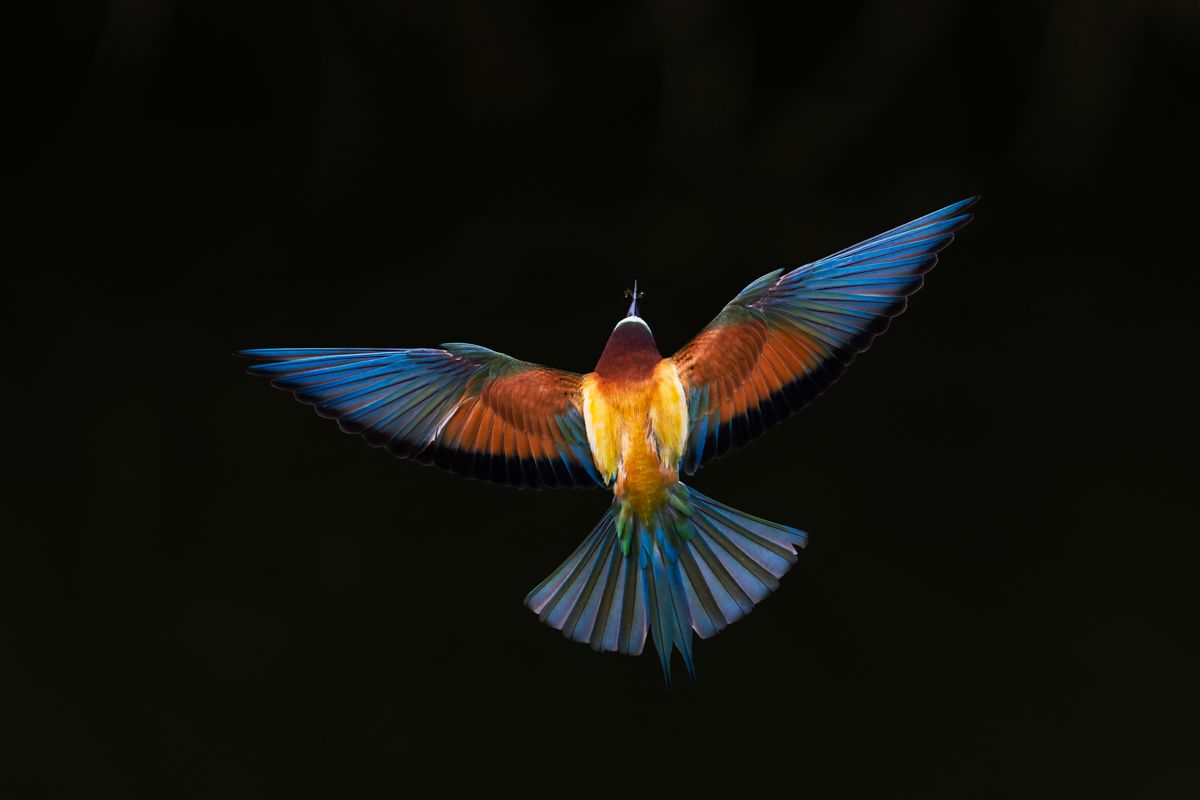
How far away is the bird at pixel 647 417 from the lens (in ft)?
3.77

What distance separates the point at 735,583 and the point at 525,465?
0.24 m

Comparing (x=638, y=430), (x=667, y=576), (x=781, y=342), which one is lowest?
(x=667, y=576)

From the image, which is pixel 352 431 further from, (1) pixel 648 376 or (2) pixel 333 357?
(1) pixel 648 376

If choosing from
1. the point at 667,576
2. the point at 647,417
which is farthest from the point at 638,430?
the point at 667,576

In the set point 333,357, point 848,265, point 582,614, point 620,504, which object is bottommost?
point 582,614

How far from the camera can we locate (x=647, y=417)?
3.72 ft

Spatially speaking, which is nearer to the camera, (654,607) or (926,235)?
(926,235)

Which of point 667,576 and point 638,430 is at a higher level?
point 638,430

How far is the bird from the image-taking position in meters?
1.15

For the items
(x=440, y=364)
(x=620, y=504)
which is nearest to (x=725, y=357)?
(x=620, y=504)

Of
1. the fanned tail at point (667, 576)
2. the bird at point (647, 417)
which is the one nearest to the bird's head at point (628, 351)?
the bird at point (647, 417)

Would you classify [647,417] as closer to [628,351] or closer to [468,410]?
[628,351]

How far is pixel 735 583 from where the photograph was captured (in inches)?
47.4

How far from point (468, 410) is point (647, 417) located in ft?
0.64
